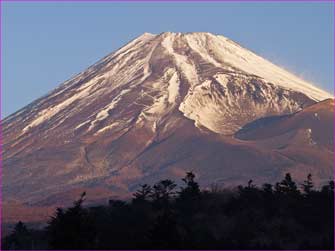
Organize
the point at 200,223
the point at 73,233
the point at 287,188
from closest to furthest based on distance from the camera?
the point at 73,233 → the point at 200,223 → the point at 287,188

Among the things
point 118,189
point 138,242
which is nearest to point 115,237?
point 138,242

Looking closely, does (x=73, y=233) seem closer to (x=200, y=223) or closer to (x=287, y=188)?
(x=200, y=223)

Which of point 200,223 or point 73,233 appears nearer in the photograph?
point 73,233

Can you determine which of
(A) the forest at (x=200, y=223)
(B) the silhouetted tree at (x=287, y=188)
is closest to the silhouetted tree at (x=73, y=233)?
(A) the forest at (x=200, y=223)

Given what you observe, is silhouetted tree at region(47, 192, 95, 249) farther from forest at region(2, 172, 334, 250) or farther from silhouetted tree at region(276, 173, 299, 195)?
silhouetted tree at region(276, 173, 299, 195)

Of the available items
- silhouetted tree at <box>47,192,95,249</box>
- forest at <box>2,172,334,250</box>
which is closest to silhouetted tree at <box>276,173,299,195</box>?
forest at <box>2,172,334,250</box>

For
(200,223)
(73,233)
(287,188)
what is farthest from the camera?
(287,188)

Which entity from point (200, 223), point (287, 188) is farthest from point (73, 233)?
point (287, 188)

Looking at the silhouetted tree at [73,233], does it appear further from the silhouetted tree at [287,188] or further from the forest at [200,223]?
the silhouetted tree at [287,188]

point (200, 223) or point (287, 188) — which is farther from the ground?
point (287, 188)
